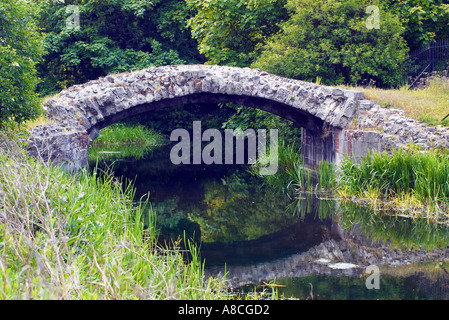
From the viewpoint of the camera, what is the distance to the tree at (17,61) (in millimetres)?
8453

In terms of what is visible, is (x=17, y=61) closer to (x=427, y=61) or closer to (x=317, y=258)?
(x=317, y=258)

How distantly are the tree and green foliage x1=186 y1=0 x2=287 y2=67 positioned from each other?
945 centimetres

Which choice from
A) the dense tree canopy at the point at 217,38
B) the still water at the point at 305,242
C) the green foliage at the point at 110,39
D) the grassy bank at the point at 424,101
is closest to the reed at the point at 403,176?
the still water at the point at 305,242

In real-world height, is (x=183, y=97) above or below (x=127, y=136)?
above

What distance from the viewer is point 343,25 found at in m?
15.3

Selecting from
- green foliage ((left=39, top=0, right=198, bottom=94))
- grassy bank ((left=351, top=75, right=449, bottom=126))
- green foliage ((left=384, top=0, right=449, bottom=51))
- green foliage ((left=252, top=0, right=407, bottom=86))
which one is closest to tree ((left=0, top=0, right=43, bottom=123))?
grassy bank ((left=351, top=75, right=449, bottom=126))

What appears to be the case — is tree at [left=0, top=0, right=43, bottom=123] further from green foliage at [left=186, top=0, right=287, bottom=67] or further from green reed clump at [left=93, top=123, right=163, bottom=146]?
green reed clump at [left=93, top=123, right=163, bottom=146]

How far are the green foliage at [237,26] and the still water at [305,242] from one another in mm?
6791

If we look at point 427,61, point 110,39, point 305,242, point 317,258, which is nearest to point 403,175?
point 305,242

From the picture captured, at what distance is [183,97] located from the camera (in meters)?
12.8

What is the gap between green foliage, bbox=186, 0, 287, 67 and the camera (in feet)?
58.2

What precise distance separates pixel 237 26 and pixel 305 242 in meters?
12.2
